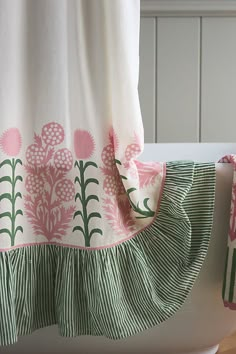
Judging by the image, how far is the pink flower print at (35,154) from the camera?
75 centimetres

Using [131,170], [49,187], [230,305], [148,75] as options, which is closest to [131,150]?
[131,170]

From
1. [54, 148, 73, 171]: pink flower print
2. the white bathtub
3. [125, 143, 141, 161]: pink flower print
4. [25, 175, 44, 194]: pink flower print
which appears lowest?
the white bathtub

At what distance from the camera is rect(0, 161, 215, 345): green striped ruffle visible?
0.74 metres

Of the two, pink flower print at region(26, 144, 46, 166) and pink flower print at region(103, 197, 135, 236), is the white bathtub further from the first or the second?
pink flower print at region(26, 144, 46, 166)

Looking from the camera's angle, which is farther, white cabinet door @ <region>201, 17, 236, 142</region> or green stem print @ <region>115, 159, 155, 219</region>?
white cabinet door @ <region>201, 17, 236, 142</region>

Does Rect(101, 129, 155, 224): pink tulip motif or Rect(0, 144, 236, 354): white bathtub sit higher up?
Rect(101, 129, 155, 224): pink tulip motif

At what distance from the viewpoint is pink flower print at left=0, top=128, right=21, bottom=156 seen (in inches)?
28.6

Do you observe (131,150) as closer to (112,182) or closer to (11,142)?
(112,182)

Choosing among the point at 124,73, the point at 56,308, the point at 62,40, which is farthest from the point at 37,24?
the point at 56,308

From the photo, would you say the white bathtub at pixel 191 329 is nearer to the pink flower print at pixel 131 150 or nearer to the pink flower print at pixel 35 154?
the pink flower print at pixel 131 150

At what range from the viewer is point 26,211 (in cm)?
75

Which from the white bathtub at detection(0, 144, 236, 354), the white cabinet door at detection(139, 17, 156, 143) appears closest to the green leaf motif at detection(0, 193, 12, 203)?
the white bathtub at detection(0, 144, 236, 354)

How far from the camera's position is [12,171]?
28.9 inches

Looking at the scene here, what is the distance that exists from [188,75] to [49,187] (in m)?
1.03
